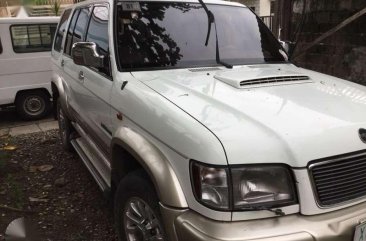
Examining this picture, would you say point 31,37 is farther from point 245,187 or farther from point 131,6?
point 245,187

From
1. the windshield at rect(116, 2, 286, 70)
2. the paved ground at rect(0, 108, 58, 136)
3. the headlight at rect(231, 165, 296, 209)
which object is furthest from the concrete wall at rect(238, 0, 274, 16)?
the headlight at rect(231, 165, 296, 209)

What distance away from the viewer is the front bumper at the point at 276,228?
195 centimetres

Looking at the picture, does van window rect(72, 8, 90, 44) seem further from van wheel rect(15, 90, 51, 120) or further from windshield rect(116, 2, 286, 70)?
van wheel rect(15, 90, 51, 120)

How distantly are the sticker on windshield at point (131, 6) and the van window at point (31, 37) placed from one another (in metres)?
5.21

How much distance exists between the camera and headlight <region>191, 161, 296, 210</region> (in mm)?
2029

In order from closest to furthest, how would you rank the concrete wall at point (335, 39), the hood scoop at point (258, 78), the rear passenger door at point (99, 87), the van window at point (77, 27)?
the hood scoop at point (258, 78), the rear passenger door at point (99, 87), the van window at point (77, 27), the concrete wall at point (335, 39)

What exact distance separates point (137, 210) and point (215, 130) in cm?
93

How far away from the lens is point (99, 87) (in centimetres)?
342

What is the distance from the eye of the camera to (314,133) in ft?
6.98

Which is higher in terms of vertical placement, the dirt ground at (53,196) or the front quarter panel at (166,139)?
the front quarter panel at (166,139)

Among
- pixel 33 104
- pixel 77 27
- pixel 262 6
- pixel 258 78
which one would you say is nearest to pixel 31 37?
pixel 33 104

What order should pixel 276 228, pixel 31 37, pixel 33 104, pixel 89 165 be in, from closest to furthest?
1. pixel 276 228
2. pixel 89 165
3. pixel 31 37
4. pixel 33 104

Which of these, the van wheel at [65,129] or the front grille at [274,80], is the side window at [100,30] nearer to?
the front grille at [274,80]

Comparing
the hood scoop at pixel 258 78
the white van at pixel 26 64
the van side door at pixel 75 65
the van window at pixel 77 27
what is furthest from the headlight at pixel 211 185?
the white van at pixel 26 64
